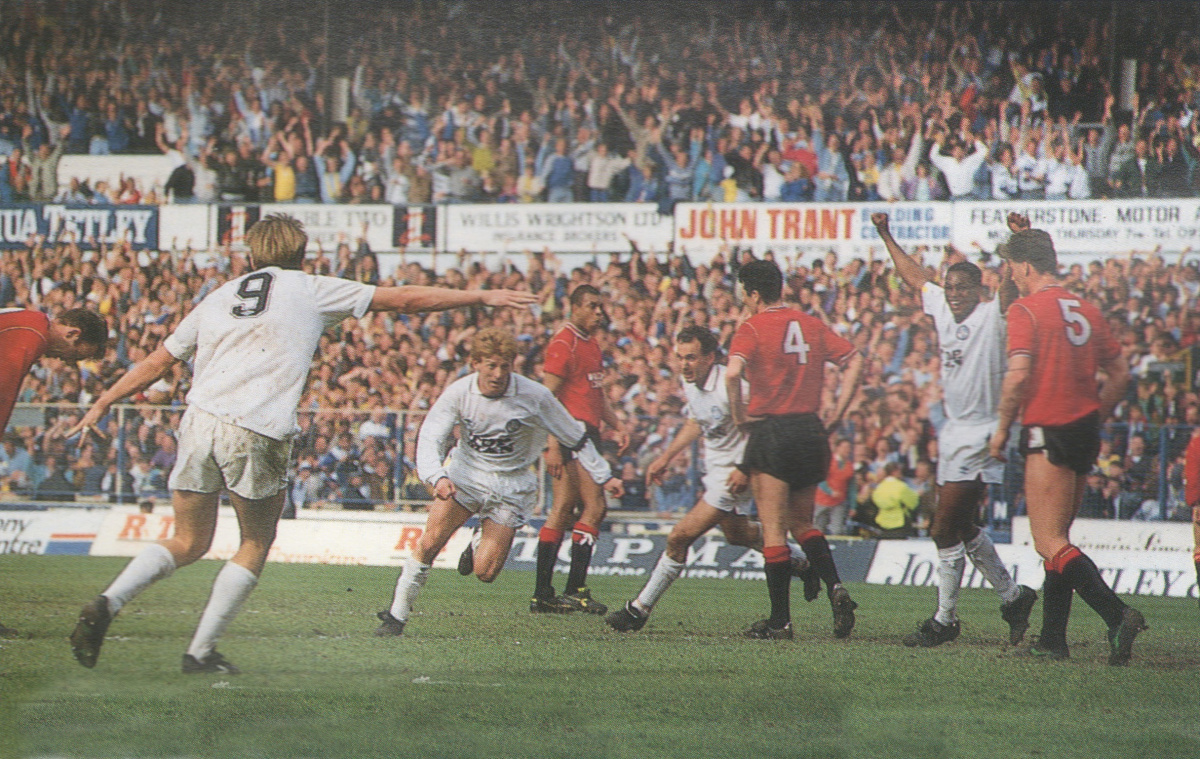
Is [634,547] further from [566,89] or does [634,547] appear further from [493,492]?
[566,89]

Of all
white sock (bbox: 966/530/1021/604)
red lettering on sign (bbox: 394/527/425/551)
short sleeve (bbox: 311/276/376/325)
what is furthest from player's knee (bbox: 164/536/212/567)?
red lettering on sign (bbox: 394/527/425/551)

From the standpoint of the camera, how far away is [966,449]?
354 cm

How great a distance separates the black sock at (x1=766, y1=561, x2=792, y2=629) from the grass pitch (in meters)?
0.08

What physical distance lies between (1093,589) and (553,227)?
1.50m

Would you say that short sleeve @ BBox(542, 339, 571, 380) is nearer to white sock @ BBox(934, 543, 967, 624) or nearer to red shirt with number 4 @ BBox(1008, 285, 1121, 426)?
white sock @ BBox(934, 543, 967, 624)

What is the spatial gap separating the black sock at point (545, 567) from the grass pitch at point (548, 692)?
46cm

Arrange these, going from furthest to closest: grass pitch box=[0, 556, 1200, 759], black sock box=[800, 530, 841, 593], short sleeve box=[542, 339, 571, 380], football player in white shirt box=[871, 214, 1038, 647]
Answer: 1. short sleeve box=[542, 339, 571, 380]
2. black sock box=[800, 530, 841, 593]
3. football player in white shirt box=[871, 214, 1038, 647]
4. grass pitch box=[0, 556, 1200, 759]

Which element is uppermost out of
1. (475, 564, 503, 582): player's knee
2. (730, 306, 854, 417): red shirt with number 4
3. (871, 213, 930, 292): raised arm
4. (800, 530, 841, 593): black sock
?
(871, 213, 930, 292): raised arm

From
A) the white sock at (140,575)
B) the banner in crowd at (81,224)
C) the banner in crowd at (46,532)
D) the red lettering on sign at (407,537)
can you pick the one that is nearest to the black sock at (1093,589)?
the white sock at (140,575)

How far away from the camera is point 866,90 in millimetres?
2605

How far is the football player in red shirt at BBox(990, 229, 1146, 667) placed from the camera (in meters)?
3.09

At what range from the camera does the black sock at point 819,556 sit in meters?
3.76

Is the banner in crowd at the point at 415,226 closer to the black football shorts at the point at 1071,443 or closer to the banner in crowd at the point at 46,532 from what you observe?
the black football shorts at the point at 1071,443

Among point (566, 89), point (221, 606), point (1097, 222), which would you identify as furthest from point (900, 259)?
point (221, 606)
